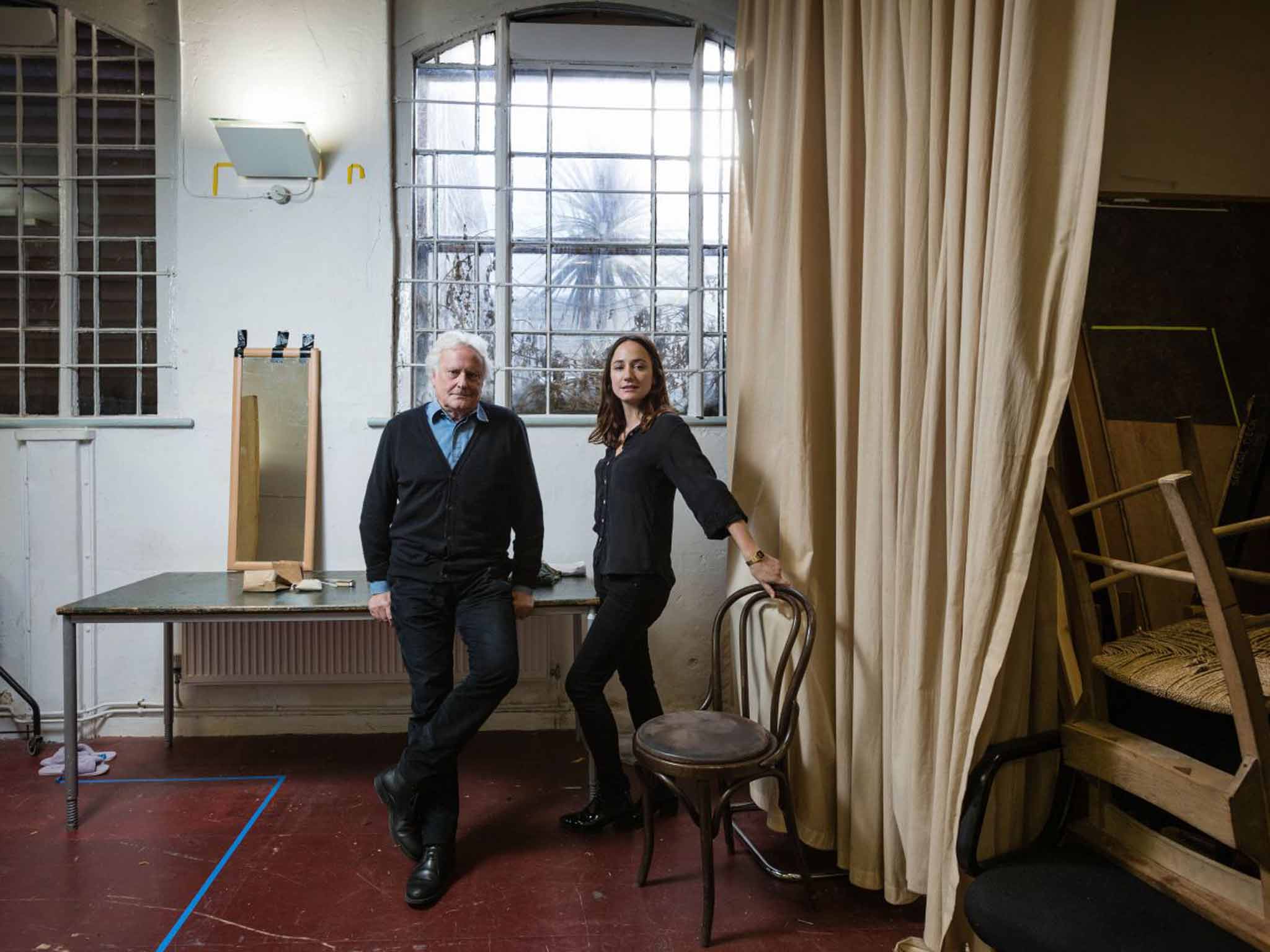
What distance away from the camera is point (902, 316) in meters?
1.86

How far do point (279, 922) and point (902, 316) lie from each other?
2.23 metres

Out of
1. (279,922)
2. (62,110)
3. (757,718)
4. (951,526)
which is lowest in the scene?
(279,922)

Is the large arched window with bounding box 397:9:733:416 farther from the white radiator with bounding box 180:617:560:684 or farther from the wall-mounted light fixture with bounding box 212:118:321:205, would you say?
the white radiator with bounding box 180:617:560:684

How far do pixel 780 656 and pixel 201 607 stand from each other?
74.8 inches

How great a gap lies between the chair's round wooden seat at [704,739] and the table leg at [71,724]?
6.22 ft

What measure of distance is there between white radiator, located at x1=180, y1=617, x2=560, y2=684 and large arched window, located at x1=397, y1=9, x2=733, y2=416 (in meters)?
1.03

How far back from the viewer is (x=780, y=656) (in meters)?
2.30

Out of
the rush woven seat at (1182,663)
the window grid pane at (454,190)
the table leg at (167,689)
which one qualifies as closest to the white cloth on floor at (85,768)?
the table leg at (167,689)

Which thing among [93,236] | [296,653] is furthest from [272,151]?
[296,653]

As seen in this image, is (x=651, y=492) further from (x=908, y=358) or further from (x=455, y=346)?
(x=908, y=358)

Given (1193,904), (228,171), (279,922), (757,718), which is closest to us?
(1193,904)

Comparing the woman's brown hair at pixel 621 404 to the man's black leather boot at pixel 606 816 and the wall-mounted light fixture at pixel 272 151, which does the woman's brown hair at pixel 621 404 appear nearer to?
the man's black leather boot at pixel 606 816

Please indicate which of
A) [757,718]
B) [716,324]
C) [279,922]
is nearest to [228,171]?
[716,324]

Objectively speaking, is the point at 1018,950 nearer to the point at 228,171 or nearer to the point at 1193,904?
the point at 1193,904
